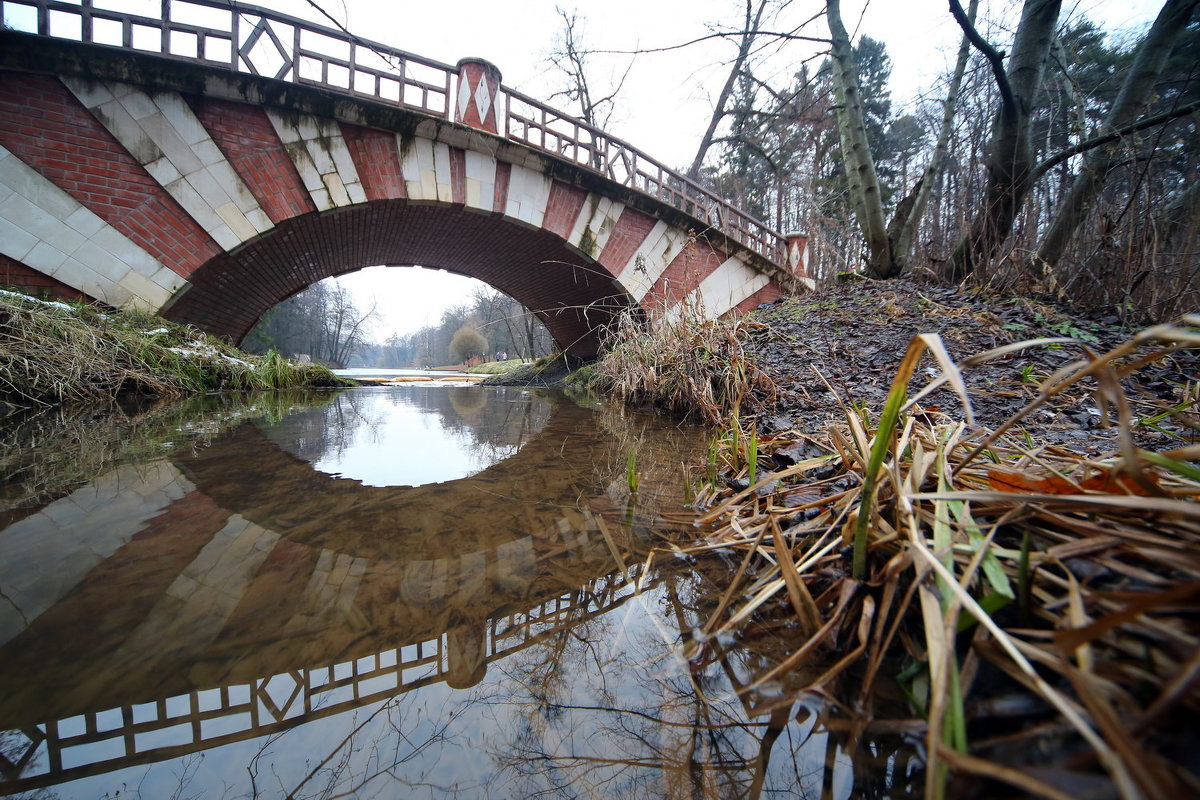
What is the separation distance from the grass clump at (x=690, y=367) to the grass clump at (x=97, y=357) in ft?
13.5

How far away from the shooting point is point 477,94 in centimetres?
573

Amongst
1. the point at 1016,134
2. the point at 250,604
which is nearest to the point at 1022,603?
the point at 250,604

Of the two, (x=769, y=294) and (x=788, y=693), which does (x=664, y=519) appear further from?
(x=769, y=294)

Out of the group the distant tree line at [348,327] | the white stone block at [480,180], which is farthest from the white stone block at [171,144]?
the distant tree line at [348,327]

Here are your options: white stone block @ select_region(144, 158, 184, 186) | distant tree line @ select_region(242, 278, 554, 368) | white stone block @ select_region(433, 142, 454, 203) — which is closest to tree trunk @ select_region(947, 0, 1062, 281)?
white stone block @ select_region(433, 142, 454, 203)

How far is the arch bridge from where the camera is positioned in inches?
158

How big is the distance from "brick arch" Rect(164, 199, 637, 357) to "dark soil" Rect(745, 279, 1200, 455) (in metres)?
2.06

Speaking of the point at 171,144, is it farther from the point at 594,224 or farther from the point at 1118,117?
the point at 1118,117

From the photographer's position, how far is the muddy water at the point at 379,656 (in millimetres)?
471

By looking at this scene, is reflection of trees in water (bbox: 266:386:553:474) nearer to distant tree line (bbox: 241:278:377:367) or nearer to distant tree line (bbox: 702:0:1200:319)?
distant tree line (bbox: 702:0:1200:319)

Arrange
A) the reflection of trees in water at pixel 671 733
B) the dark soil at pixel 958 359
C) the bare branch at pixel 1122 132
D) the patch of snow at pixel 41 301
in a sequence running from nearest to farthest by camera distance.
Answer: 1. the reflection of trees in water at pixel 671 733
2. the dark soil at pixel 958 359
3. the bare branch at pixel 1122 132
4. the patch of snow at pixel 41 301

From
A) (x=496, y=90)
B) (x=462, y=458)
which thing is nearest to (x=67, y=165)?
(x=496, y=90)

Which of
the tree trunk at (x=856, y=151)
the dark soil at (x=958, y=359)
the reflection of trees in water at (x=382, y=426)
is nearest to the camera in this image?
the dark soil at (x=958, y=359)

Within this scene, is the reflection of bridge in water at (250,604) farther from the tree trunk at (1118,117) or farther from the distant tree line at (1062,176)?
the tree trunk at (1118,117)
